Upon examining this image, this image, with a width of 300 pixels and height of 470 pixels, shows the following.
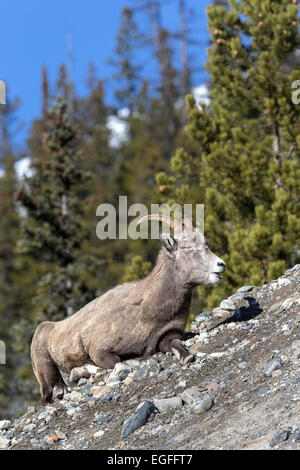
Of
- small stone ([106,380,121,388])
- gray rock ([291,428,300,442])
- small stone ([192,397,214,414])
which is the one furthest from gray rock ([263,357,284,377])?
small stone ([106,380,121,388])

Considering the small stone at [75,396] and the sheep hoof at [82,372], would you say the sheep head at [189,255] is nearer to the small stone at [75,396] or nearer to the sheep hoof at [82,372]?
the sheep hoof at [82,372]

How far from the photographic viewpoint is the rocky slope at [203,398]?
557 centimetres

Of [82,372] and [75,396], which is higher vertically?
[82,372]

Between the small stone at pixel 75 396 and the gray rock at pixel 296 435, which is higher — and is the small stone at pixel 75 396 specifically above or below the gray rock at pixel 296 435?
below

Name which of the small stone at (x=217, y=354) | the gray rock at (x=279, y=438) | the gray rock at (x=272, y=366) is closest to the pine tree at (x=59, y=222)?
the small stone at (x=217, y=354)

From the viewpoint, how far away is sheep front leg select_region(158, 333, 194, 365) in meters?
7.60

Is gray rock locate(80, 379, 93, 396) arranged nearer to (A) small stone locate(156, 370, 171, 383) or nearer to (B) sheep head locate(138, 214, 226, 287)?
(A) small stone locate(156, 370, 171, 383)

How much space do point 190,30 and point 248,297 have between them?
125 feet

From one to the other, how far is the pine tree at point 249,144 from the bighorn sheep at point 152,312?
5062 millimetres

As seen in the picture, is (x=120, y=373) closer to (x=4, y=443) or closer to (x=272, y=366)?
(x=4, y=443)

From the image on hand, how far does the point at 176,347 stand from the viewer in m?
7.89

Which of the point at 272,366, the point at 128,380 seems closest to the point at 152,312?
the point at 128,380

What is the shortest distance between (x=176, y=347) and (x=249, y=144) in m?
8.84

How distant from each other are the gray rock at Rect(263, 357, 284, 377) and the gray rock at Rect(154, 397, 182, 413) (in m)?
0.95
